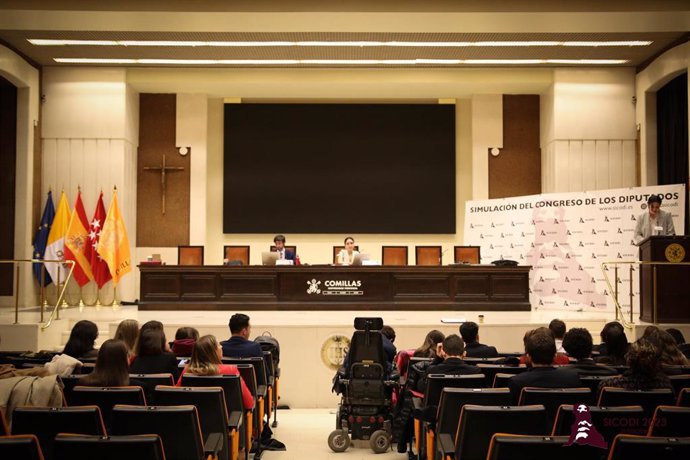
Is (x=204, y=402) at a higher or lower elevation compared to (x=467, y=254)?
lower

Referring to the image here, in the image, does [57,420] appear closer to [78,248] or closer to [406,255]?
[406,255]

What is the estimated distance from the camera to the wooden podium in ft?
30.2

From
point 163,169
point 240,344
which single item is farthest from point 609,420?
point 163,169

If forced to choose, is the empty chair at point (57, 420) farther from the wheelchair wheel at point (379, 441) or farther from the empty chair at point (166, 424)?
the wheelchair wheel at point (379, 441)

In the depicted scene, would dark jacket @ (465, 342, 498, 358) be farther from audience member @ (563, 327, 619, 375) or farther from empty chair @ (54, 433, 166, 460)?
empty chair @ (54, 433, 166, 460)

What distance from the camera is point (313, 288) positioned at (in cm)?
1105

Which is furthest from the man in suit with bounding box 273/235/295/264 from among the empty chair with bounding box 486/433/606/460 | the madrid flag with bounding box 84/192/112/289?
the empty chair with bounding box 486/433/606/460

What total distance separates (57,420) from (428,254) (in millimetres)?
9353

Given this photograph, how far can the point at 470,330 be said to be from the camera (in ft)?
20.2

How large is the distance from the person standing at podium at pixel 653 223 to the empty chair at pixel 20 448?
913 cm

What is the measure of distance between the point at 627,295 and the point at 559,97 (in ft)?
14.5

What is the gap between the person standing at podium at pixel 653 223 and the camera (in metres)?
10.2

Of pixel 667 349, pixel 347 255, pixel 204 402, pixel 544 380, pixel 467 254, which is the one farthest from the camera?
pixel 467 254

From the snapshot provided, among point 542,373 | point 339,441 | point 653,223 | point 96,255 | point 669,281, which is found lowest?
point 339,441
